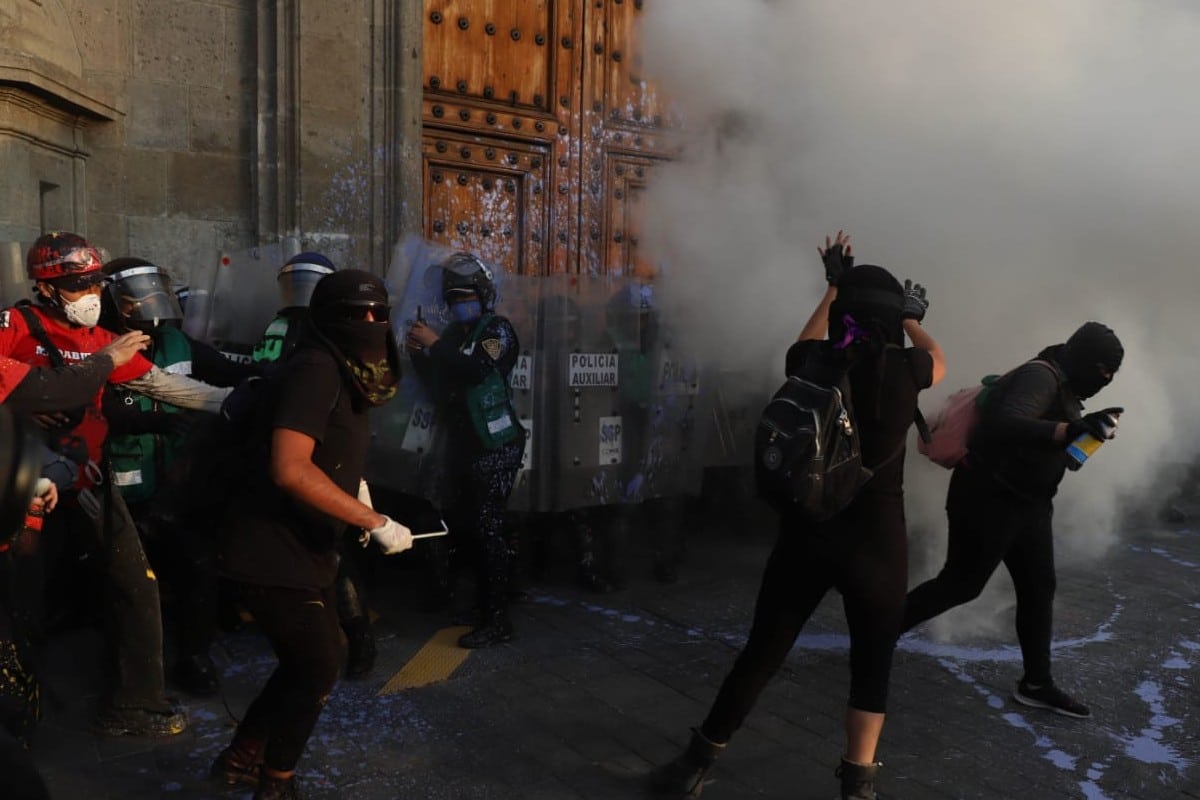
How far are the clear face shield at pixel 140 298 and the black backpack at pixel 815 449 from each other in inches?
89.9

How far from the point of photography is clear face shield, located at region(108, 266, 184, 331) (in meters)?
3.57

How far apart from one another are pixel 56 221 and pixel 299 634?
3560mm

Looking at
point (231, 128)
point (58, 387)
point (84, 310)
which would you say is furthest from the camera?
point (231, 128)

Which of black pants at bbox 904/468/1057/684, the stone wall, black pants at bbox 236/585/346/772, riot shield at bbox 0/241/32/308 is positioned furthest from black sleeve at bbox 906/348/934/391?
the stone wall

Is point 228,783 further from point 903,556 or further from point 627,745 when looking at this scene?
point 903,556

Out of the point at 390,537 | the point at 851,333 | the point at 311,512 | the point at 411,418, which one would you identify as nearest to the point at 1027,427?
the point at 851,333

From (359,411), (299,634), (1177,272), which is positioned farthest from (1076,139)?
(299,634)

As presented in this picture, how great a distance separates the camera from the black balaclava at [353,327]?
2.52 metres

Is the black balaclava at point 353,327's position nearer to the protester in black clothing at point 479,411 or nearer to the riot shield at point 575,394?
the protester in black clothing at point 479,411

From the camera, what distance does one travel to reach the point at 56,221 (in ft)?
16.5

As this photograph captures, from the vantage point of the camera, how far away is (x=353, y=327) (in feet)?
8.26

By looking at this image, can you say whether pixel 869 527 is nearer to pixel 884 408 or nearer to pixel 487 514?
pixel 884 408

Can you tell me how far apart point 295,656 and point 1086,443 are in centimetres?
262

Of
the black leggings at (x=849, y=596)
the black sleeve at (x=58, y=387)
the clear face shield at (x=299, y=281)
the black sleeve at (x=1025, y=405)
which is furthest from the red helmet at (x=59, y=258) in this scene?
the black sleeve at (x=1025, y=405)
